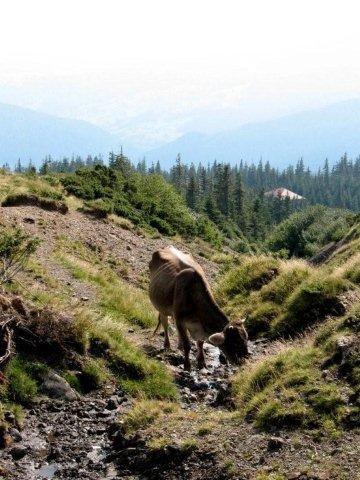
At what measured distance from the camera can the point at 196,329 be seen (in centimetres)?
1340

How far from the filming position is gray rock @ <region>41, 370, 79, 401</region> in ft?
36.3

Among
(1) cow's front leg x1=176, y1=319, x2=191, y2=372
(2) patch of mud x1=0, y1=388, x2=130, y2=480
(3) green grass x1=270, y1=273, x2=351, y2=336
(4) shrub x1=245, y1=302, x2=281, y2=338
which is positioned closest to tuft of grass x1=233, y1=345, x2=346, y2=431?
(1) cow's front leg x1=176, y1=319, x2=191, y2=372

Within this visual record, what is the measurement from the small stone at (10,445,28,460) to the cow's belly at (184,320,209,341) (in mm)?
5101

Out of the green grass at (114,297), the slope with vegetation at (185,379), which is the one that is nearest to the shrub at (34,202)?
the green grass at (114,297)

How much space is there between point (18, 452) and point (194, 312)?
17.9 ft

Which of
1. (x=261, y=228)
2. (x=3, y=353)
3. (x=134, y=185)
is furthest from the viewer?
(x=261, y=228)

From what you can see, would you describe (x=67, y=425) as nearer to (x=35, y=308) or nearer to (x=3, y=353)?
(x=3, y=353)

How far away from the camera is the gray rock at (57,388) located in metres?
11.1

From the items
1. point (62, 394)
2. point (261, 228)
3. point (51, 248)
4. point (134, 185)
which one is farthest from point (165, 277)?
point (261, 228)

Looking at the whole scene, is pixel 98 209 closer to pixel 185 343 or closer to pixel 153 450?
pixel 185 343

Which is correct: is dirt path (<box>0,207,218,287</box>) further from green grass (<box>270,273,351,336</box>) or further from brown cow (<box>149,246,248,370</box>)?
green grass (<box>270,273,351,336</box>)

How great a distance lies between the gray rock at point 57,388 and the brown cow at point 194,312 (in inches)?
117

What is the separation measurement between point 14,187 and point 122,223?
270 inches

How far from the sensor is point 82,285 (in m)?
19.3
